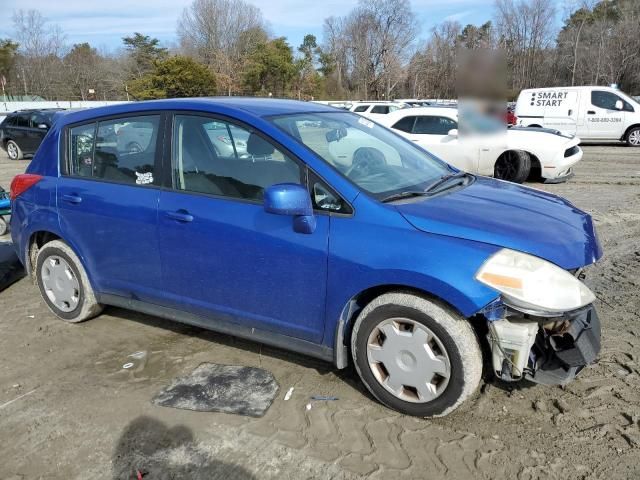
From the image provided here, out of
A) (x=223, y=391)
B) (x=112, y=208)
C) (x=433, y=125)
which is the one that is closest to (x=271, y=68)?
(x=433, y=125)

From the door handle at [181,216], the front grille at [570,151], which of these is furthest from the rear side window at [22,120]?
the door handle at [181,216]

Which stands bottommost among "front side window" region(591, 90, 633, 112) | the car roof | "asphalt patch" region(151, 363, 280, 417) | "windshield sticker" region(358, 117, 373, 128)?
"asphalt patch" region(151, 363, 280, 417)

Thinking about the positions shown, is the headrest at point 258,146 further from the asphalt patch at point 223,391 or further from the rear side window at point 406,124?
the rear side window at point 406,124

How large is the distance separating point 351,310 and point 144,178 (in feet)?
5.80

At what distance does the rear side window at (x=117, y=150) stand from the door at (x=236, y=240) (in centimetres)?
23

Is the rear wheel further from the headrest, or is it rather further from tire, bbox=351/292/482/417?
tire, bbox=351/292/482/417

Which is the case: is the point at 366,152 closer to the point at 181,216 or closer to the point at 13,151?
the point at 181,216

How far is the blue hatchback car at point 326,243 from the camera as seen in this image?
105 inches

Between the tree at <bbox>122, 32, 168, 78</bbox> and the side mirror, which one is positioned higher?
the tree at <bbox>122, 32, 168, 78</bbox>

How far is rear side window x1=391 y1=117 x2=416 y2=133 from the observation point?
10.6 meters

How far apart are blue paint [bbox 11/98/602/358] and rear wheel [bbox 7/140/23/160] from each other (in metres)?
16.1

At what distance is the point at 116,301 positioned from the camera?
3.99m

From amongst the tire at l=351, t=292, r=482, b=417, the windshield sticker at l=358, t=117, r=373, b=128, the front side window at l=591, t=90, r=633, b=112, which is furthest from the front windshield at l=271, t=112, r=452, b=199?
the front side window at l=591, t=90, r=633, b=112

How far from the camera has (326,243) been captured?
2906 mm
